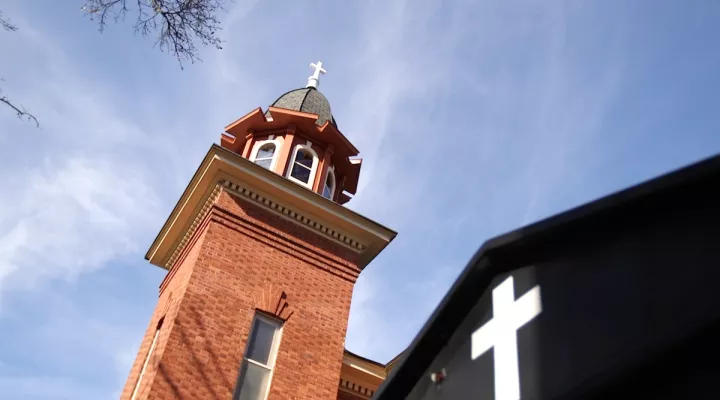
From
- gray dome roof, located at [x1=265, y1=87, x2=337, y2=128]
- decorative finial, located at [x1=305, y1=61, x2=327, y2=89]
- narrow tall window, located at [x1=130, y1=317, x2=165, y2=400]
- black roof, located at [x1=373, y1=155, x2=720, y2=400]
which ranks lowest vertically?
black roof, located at [x1=373, y1=155, x2=720, y2=400]

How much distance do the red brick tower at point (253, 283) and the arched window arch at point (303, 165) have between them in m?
0.03

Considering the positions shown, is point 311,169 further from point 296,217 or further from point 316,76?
point 316,76

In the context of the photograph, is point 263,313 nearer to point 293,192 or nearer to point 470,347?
point 293,192

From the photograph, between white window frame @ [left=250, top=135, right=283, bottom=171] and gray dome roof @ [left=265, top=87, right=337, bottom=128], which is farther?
gray dome roof @ [left=265, top=87, right=337, bottom=128]

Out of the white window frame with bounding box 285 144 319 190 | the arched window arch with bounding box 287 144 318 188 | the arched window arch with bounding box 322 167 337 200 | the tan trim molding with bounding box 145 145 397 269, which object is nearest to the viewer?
the tan trim molding with bounding box 145 145 397 269

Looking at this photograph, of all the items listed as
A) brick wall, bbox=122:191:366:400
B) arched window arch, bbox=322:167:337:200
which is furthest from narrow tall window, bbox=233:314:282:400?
arched window arch, bbox=322:167:337:200

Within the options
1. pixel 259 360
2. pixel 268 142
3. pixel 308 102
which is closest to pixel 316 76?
pixel 308 102

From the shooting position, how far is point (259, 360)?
34.1 feet

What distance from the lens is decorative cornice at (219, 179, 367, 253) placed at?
39.1ft

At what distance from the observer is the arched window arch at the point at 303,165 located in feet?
45.8

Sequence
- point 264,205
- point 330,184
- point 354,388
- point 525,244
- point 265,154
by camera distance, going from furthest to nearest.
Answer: point 330,184 → point 265,154 → point 354,388 → point 264,205 → point 525,244

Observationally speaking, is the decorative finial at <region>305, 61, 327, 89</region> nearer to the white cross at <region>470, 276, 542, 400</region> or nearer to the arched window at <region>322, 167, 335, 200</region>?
the arched window at <region>322, 167, 335, 200</region>

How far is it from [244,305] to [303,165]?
14.8ft

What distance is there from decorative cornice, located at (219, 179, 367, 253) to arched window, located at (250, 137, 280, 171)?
2.29 metres
